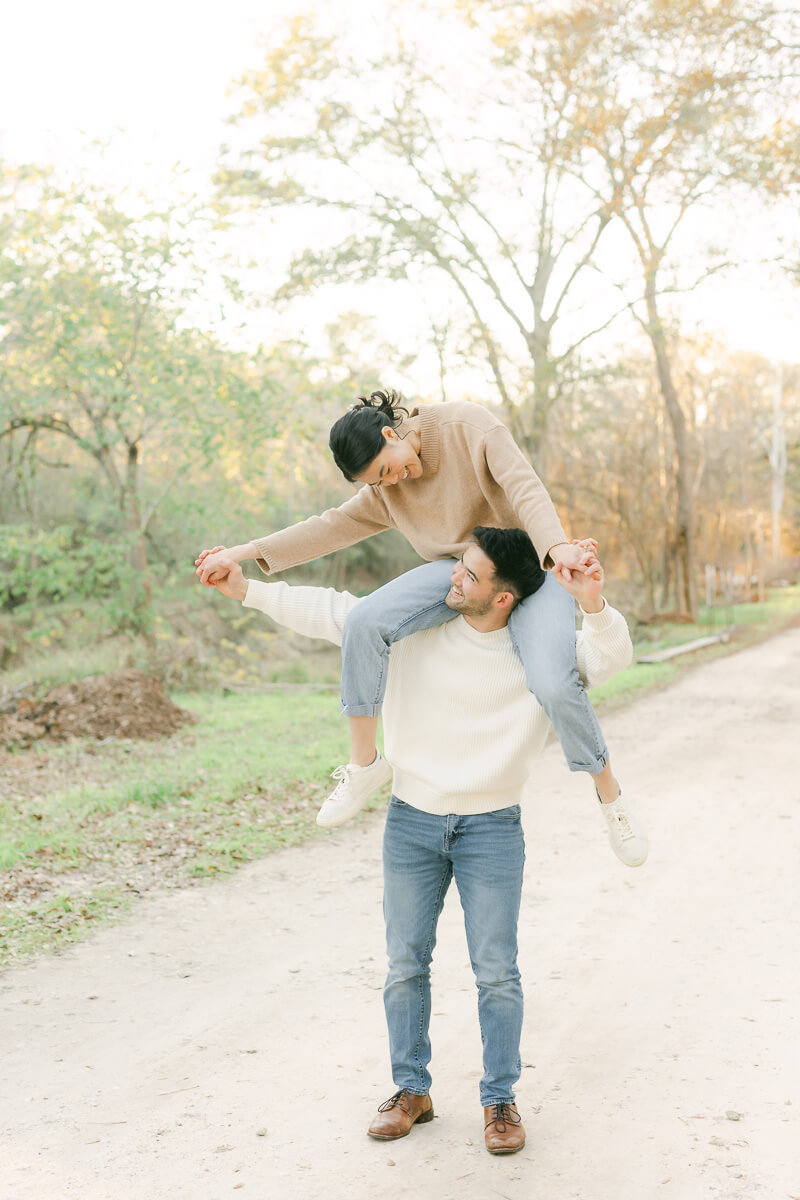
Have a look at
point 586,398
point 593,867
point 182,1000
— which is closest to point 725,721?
point 593,867

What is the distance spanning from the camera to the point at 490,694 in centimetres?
320

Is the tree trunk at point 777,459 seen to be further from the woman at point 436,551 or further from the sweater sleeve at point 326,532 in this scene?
the woman at point 436,551

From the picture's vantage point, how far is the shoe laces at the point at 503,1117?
3113 millimetres

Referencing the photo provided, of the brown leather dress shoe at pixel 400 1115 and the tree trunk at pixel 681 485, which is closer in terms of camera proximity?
the brown leather dress shoe at pixel 400 1115

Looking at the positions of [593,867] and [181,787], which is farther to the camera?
[181,787]

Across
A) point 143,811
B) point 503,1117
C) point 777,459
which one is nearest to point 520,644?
point 503,1117

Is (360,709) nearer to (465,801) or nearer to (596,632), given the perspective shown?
(465,801)

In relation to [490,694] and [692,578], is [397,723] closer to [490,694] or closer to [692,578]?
[490,694]

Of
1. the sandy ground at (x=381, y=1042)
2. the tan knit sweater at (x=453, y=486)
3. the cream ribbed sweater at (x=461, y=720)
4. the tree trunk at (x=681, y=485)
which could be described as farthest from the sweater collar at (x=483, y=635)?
the tree trunk at (x=681, y=485)

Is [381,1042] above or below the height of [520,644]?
below

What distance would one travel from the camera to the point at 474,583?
3.09m

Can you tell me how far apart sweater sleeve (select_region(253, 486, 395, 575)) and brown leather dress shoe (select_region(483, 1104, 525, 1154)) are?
1.75 m

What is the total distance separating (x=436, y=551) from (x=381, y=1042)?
5.91ft

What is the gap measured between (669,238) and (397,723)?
17.8m
